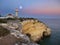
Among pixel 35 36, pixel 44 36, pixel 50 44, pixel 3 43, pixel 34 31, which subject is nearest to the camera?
pixel 3 43

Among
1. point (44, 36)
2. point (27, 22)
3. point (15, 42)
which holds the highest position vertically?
point (15, 42)

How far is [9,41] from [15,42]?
0.39 metres

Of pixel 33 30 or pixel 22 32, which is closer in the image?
pixel 22 32

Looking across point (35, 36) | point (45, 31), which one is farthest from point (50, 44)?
point (45, 31)

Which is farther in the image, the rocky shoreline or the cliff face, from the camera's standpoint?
the cliff face

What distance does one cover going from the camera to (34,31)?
26094 mm

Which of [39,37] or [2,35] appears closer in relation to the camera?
[2,35]

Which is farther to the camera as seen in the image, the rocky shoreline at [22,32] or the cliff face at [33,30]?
the cliff face at [33,30]

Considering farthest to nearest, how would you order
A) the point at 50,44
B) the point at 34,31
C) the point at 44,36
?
the point at 44,36 < the point at 34,31 < the point at 50,44

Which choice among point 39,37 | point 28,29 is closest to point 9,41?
point 39,37

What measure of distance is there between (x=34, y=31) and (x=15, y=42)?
1480 centimetres

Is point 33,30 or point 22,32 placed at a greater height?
Result: point 22,32

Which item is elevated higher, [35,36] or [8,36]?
[8,36]

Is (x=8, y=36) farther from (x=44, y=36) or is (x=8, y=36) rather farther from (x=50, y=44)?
(x=44, y=36)
